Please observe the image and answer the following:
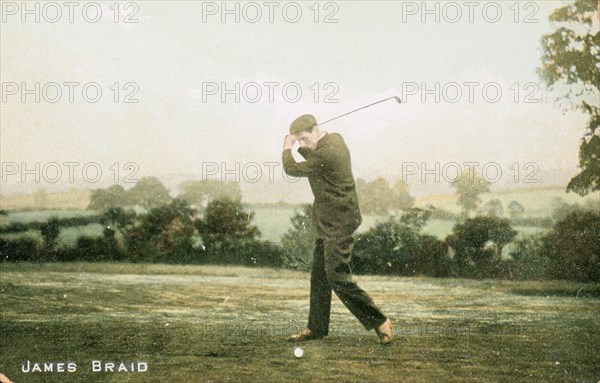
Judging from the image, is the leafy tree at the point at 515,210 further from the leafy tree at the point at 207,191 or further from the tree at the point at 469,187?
the leafy tree at the point at 207,191

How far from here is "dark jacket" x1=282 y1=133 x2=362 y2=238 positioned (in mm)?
4711

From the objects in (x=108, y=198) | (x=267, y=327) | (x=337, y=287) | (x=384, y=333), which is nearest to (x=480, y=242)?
(x=384, y=333)

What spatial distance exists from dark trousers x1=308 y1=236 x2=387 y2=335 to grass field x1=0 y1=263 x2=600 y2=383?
0.48 ft

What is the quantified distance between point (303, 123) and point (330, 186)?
0.56m

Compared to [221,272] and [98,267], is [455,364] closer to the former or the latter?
[221,272]

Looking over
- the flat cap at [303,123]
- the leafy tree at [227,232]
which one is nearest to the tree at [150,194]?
the leafy tree at [227,232]

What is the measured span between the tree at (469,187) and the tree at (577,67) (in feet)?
2.51

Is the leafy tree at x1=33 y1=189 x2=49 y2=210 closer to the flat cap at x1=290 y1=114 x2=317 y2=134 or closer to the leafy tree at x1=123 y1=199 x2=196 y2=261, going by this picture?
the leafy tree at x1=123 y1=199 x2=196 y2=261

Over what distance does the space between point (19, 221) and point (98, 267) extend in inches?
31.4

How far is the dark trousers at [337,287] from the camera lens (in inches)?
183

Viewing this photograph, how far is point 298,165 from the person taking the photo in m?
4.70

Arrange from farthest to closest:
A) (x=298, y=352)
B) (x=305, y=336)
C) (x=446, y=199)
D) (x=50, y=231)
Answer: (x=50, y=231) < (x=446, y=199) < (x=305, y=336) < (x=298, y=352)

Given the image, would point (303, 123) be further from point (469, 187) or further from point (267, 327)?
point (267, 327)

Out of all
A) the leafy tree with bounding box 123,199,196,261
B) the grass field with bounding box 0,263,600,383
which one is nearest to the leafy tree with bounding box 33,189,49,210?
the grass field with bounding box 0,263,600,383
